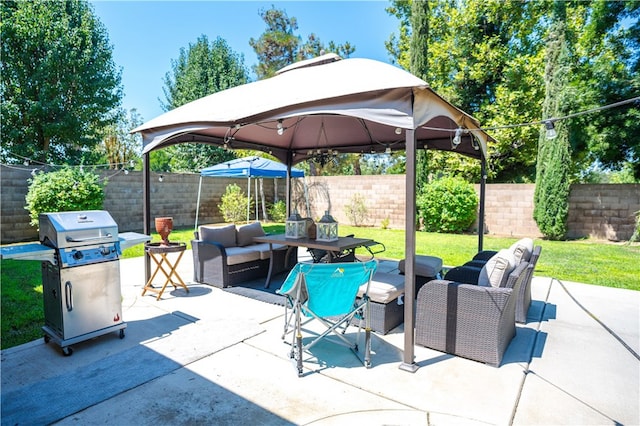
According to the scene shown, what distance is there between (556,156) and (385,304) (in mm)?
9122

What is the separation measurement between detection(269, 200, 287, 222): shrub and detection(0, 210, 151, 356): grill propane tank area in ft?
33.7

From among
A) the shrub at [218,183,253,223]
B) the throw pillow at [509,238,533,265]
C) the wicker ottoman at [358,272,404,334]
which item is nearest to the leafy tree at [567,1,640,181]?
the throw pillow at [509,238,533,265]

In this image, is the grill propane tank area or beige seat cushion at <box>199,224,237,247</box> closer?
the grill propane tank area

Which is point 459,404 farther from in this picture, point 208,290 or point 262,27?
point 262,27

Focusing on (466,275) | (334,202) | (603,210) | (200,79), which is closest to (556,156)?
(603,210)

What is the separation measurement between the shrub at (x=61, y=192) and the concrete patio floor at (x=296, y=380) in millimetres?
6024

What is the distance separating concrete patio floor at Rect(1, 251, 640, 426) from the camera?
230 cm

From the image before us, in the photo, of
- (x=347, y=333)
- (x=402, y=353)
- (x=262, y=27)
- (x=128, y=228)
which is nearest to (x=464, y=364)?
(x=402, y=353)

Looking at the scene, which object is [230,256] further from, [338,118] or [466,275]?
[466,275]

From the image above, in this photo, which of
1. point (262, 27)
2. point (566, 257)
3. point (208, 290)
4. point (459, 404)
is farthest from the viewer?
point (262, 27)

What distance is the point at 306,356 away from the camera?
10.3 ft

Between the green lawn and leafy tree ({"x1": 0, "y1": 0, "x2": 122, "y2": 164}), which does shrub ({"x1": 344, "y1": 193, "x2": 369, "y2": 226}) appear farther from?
leafy tree ({"x1": 0, "y1": 0, "x2": 122, "y2": 164})

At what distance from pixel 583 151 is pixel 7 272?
14.5 meters

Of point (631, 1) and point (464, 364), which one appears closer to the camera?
point (464, 364)
